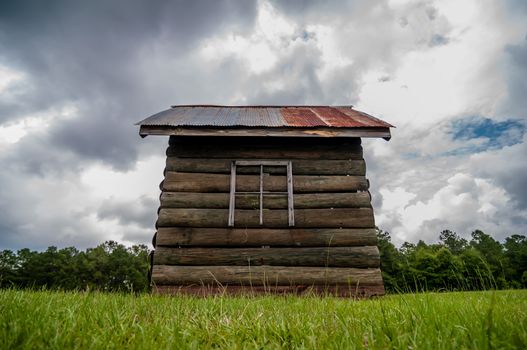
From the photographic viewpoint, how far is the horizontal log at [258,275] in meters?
6.28

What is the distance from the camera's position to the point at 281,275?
6340 mm

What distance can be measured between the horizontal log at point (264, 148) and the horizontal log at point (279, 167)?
123 mm

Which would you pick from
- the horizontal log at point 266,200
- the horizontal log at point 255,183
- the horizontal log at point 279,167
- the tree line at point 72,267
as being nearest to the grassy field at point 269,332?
the horizontal log at point 266,200

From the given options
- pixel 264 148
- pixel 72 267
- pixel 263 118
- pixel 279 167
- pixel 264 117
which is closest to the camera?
pixel 279 167

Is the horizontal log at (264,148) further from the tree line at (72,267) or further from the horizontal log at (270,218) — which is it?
the tree line at (72,267)

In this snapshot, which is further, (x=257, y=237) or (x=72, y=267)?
(x=72, y=267)

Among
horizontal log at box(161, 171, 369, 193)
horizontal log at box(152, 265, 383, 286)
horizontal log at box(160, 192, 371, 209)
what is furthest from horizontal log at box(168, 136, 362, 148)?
horizontal log at box(152, 265, 383, 286)

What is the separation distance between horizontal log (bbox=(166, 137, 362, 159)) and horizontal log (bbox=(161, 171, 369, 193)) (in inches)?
19.5

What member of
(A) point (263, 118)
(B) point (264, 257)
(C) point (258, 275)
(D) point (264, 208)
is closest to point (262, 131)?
(A) point (263, 118)

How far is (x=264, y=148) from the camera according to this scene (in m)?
7.21

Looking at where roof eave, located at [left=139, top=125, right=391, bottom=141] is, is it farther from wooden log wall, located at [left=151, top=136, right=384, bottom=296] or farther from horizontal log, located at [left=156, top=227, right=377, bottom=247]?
horizontal log, located at [left=156, top=227, right=377, bottom=247]

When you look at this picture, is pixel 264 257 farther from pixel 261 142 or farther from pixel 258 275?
pixel 261 142

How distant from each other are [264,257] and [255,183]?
5.29 ft

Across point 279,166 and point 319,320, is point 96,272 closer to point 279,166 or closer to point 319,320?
point 279,166
